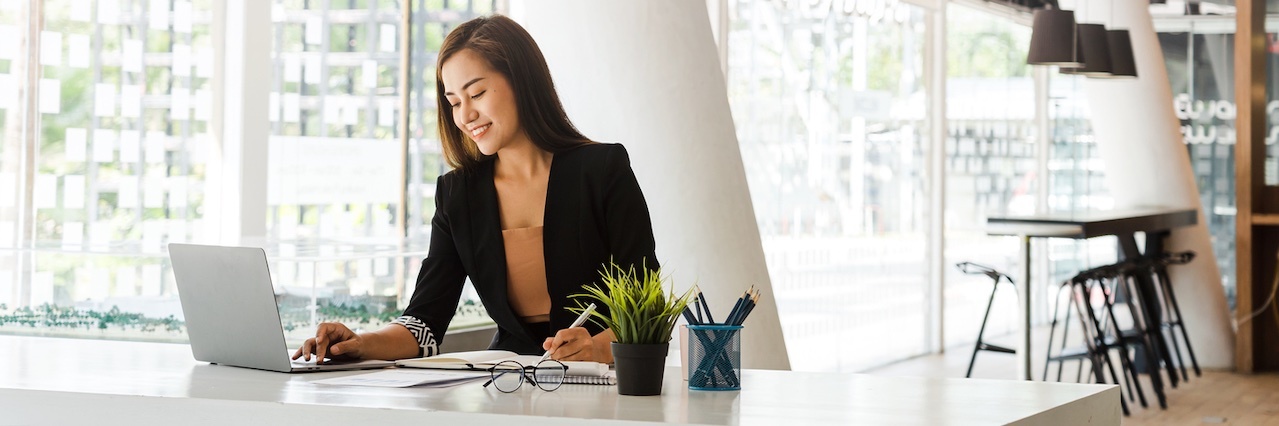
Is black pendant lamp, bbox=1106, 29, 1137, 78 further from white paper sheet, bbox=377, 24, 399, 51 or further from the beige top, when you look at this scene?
the beige top

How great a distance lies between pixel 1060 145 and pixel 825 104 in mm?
4629

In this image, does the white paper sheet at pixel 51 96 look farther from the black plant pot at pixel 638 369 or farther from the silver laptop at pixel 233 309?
the black plant pot at pixel 638 369

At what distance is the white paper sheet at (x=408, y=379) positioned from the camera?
2048mm

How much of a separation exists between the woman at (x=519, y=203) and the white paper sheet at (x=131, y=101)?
255 cm

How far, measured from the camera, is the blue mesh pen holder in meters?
2.03

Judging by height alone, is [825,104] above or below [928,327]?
above

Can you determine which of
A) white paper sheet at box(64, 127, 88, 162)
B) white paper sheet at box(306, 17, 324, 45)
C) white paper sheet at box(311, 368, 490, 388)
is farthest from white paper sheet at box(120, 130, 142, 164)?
white paper sheet at box(311, 368, 490, 388)

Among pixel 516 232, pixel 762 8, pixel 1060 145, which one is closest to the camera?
pixel 516 232

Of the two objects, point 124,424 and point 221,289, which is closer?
point 124,424

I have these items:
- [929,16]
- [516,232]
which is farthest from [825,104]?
[516,232]

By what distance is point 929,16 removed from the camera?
31.8ft

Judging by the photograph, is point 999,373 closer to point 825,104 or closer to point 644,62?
point 825,104

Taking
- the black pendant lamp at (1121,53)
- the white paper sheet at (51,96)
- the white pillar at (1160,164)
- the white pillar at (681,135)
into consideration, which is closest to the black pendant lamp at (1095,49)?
the black pendant lamp at (1121,53)

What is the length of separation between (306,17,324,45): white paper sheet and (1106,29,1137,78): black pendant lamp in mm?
4312
